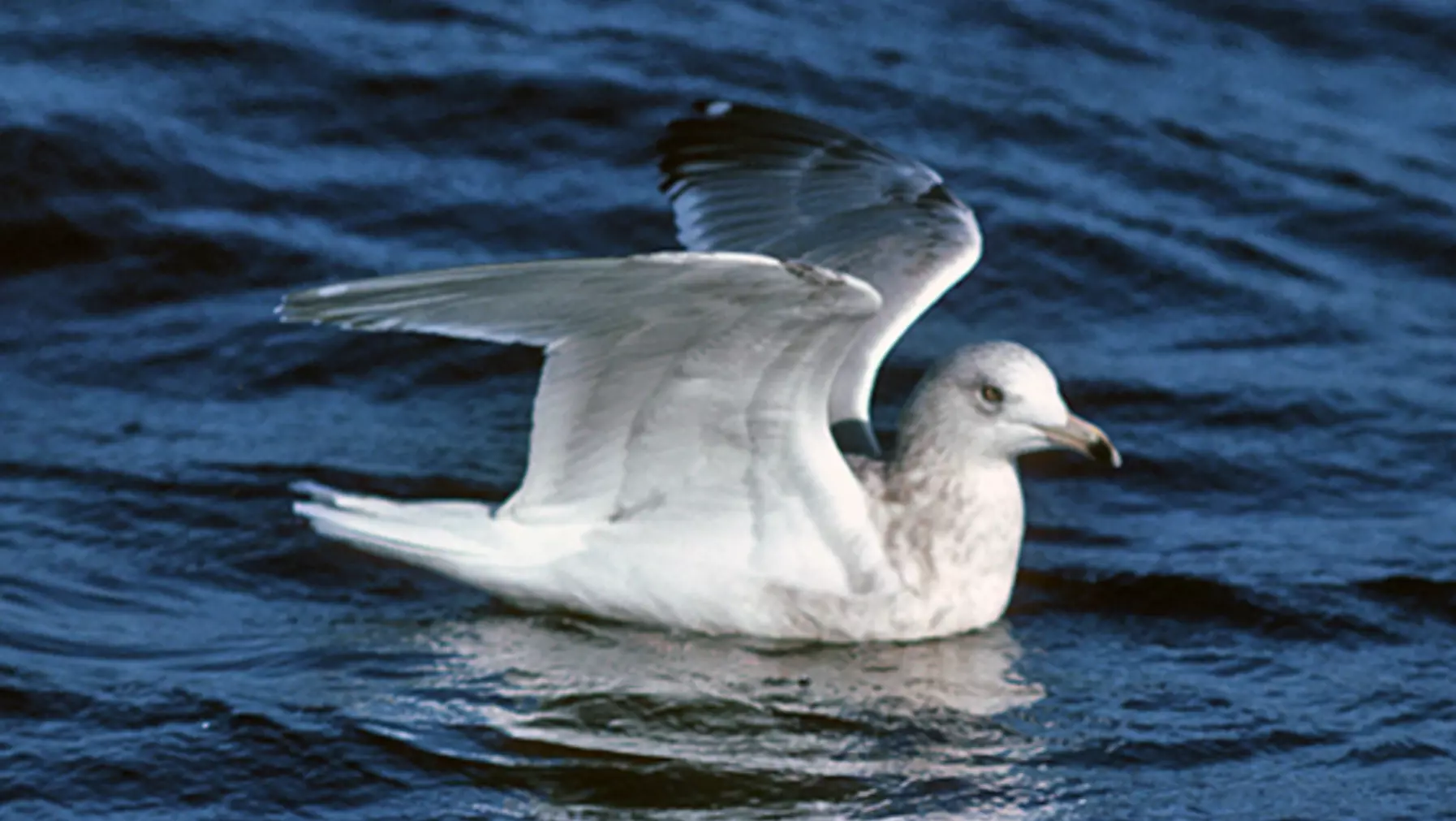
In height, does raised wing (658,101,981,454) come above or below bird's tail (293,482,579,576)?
above

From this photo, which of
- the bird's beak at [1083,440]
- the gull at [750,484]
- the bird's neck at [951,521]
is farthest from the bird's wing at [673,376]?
the bird's beak at [1083,440]

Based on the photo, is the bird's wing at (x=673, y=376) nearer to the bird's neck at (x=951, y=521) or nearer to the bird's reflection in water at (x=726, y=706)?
the bird's neck at (x=951, y=521)

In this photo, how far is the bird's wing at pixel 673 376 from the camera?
15.7 ft

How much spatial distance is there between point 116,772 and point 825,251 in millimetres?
2887

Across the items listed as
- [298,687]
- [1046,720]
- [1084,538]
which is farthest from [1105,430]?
[298,687]

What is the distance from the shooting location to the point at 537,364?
26.5ft

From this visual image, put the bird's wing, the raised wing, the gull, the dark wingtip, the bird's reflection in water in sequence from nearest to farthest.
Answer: the bird's wing, the bird's reflection in water, the gull, the dark wingtip, the raised wing

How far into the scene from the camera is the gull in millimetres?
5297

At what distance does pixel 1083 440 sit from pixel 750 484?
3.00 feet

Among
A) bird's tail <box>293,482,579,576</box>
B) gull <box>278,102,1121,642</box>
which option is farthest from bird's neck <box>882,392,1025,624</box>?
bird's tail <box>293,482,579,576</box>

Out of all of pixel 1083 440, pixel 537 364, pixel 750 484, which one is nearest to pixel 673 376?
pixel 750 484

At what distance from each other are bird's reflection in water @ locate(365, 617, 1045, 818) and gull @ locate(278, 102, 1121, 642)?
0.38 ft

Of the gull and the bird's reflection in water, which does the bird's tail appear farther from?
the bird's reflection in water

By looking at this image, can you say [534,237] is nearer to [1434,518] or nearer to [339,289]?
[1434,518]
